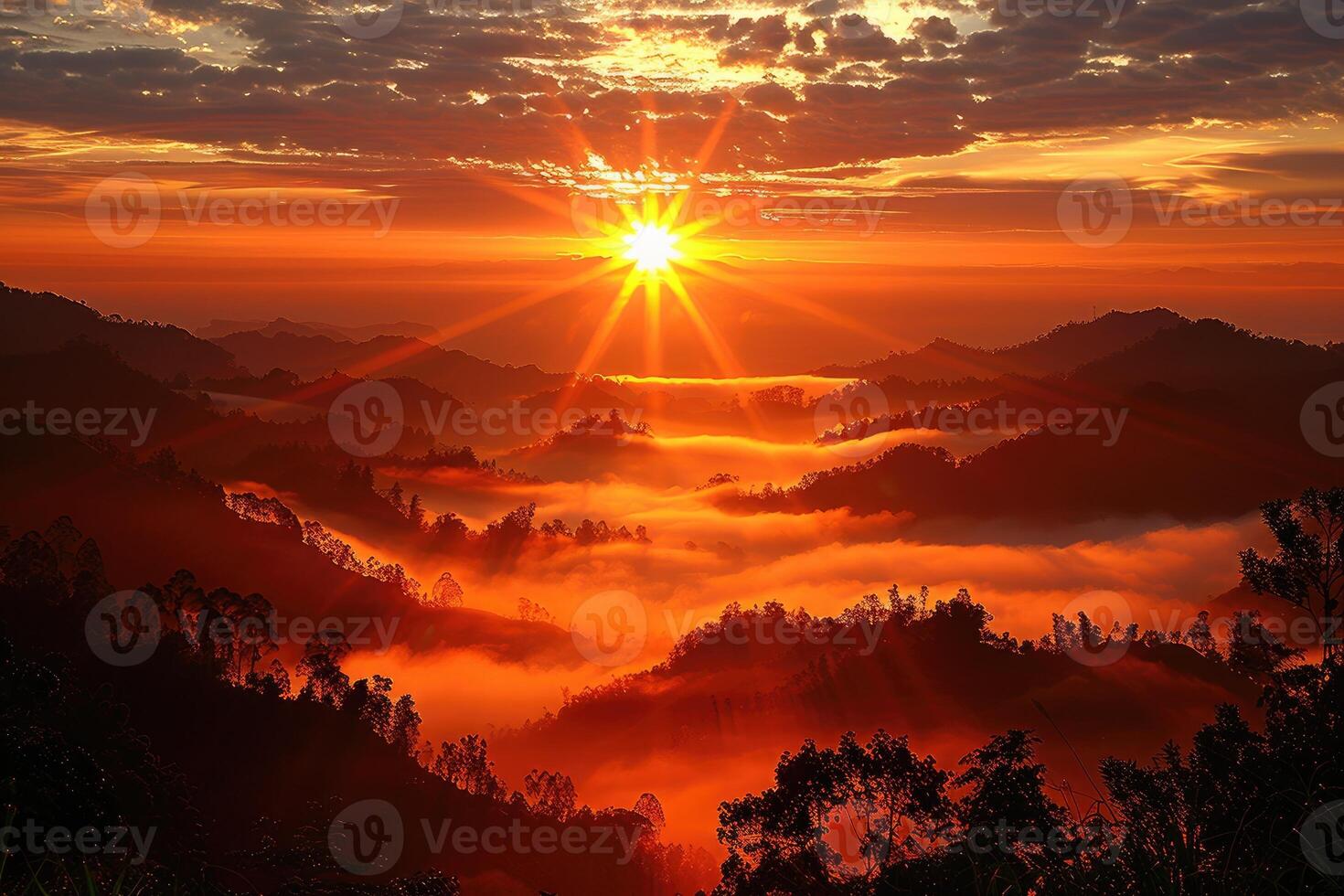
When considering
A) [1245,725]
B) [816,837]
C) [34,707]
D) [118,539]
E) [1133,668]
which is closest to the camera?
[1245,725]

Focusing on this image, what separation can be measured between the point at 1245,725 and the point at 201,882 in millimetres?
34887

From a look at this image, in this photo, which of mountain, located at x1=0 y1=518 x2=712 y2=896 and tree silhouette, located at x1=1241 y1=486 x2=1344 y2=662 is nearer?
tree silhouette, located at x1=1241 y1=486 x2=1344 y2=662

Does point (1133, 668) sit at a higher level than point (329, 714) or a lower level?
higher

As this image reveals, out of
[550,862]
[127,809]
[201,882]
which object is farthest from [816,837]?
[550,862]

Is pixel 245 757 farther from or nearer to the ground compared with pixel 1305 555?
nearer to the ground

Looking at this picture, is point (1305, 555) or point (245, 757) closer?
point (1305, 555)

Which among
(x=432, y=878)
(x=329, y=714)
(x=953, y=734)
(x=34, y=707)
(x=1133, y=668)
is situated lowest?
(x=432, y=878)

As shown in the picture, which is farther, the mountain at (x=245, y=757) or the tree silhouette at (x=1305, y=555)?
the mountain at (x=245, y=757)

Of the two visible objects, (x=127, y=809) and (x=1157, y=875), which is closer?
(x=1157, y=875)

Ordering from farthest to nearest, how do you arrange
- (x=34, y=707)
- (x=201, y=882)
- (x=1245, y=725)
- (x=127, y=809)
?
(x=127, y=809)
(x=34, y=707)
(x=1245, y=725)
(x=201, y=882)

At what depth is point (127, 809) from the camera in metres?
55.3

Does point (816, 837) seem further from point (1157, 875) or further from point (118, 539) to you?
point (118, 539)

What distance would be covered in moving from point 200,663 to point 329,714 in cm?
1280

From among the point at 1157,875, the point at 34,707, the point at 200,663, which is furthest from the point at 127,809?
the point at 1157,875
